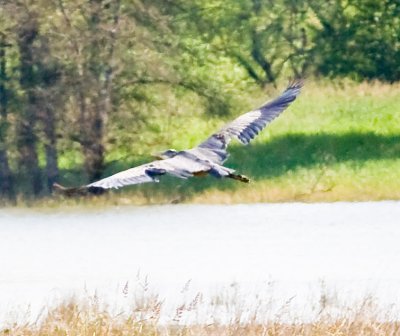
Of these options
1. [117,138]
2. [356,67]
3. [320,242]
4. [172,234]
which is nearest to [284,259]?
[320,242]

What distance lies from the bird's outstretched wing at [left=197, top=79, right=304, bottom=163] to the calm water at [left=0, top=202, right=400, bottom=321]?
1.31 m

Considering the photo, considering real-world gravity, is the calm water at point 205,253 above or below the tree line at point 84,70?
below

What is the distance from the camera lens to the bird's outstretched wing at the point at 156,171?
10070 mm

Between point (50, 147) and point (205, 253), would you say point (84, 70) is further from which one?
point (205, 253)

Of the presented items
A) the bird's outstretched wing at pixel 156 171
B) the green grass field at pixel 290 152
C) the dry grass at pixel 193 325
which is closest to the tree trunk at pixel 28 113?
the green grass field at pixel 290 152

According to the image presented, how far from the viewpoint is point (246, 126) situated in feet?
40.5

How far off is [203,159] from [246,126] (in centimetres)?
126

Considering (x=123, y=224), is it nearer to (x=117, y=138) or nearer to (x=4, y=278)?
(x=117, y=138)

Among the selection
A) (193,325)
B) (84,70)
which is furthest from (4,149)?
(193,325)

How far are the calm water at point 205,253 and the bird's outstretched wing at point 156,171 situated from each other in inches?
50.1

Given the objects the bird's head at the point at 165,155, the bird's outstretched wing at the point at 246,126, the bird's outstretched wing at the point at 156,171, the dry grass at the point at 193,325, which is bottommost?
the dry grass at the point at 193,325

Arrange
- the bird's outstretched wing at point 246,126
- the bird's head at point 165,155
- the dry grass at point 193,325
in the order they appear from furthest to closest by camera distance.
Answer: the bird's outstretched wing at point 246,126 < the bird's head at point 165,155 < the dry grass at point 193,325

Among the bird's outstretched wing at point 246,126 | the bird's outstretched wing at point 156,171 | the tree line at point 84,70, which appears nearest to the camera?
the bird's outstretched wing at point 156,171

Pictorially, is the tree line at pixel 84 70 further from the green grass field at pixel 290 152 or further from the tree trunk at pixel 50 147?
the green grass field at pixel 290 152
